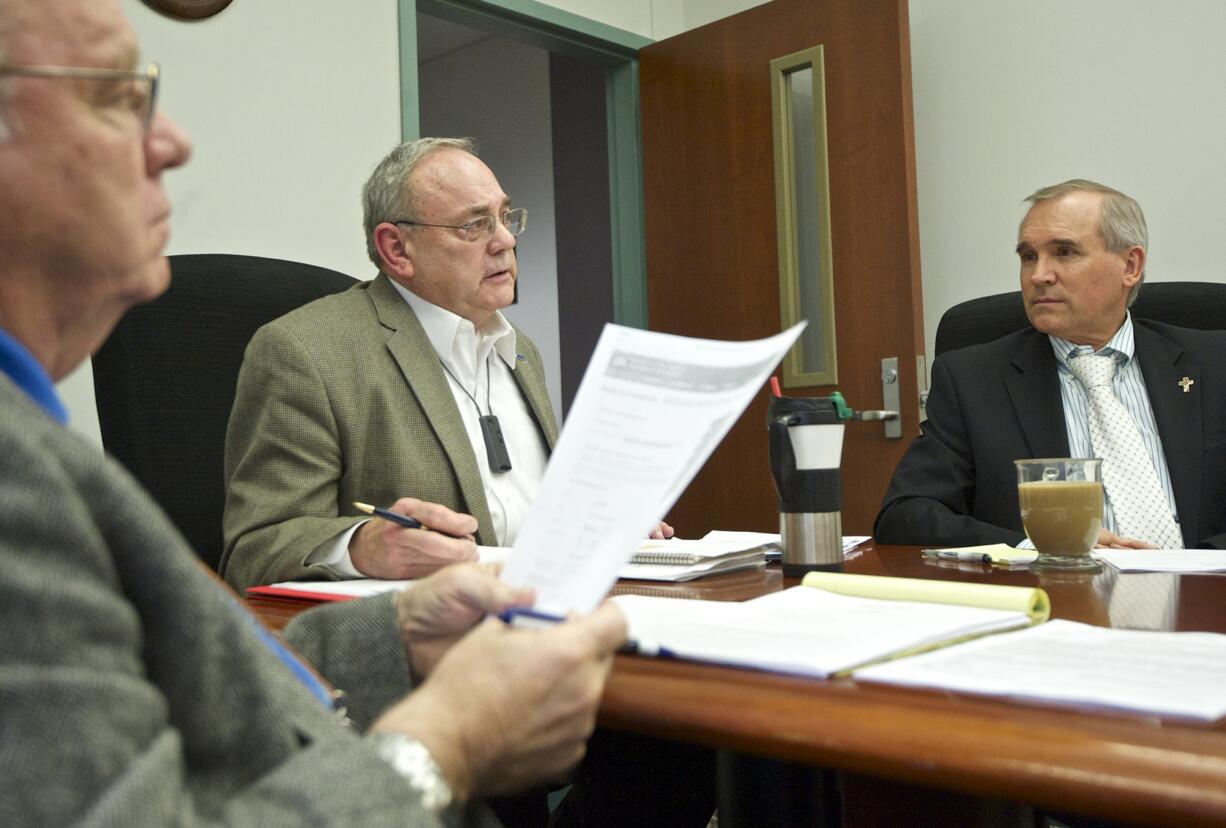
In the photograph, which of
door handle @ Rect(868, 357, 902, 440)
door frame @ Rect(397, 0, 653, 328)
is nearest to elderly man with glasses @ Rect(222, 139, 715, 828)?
door handle @ Rect(868, 357, 902, 440)

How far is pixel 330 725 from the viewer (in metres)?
0.58

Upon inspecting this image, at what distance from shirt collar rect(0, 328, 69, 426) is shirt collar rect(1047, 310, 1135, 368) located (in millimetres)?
1947

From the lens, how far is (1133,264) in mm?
2248

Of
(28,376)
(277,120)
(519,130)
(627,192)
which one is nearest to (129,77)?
(28,376)

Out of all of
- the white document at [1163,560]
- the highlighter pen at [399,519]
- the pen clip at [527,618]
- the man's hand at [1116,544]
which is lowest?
the man's hand at [1116,544]

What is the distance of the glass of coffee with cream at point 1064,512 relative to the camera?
1.20 meters

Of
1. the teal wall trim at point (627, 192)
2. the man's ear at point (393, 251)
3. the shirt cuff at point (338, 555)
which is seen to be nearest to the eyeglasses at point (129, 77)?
the shirt cuff at point (338, 555)

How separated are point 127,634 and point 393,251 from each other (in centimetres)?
153

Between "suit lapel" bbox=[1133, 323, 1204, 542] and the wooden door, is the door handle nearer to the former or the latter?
the wooden door

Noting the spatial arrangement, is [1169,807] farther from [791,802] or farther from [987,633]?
[791,802]

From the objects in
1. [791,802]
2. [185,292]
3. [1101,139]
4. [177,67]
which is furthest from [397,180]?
[1101,139]

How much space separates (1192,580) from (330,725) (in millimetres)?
890

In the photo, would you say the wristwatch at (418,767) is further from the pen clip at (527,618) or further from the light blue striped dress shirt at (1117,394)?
the light blue striped dress shirt at (1117,394)

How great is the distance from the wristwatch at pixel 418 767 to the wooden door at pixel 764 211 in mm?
2643
